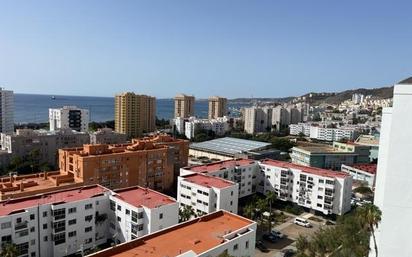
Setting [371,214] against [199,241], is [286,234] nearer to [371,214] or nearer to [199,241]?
[371,214]

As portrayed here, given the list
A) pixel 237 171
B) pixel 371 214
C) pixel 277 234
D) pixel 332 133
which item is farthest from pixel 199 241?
pixel 332 133

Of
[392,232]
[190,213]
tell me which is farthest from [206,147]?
[392,232]

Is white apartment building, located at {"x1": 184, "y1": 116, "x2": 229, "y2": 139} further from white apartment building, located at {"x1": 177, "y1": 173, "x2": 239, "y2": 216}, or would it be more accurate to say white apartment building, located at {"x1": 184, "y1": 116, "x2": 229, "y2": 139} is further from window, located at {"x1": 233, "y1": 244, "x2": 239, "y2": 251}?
window, located at {"x1": 233, "y1": 244, "x2": 239, "y2": 251}

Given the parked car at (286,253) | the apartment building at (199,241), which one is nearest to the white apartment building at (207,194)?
the parked car at (286,253)

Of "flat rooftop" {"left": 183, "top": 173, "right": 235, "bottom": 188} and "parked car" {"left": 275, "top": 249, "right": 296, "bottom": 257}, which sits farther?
"flat rooftop" {"left": 183, "top": 173, "right": 235, "bottom": 188}

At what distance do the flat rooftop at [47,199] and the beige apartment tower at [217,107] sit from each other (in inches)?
4459

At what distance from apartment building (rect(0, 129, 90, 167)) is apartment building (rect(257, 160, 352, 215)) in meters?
35.1

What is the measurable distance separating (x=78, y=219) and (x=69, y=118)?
63833 millimetres

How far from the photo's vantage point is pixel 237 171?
39531 millimetres

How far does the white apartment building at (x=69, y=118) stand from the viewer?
82688 millimetres

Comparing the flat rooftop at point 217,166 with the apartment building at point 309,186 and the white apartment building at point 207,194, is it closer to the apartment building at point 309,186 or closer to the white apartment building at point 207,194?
the apartment building at point 309,186

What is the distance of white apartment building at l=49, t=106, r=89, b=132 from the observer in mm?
82688

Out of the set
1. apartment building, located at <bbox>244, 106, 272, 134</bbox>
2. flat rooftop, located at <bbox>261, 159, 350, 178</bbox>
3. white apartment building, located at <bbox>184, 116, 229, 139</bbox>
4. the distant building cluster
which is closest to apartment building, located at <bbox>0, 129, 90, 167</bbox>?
flat rooftop, located at <bbox>261, 159, 350, 178</bbox>

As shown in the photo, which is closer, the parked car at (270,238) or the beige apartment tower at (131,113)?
the parked car at (270,238)
